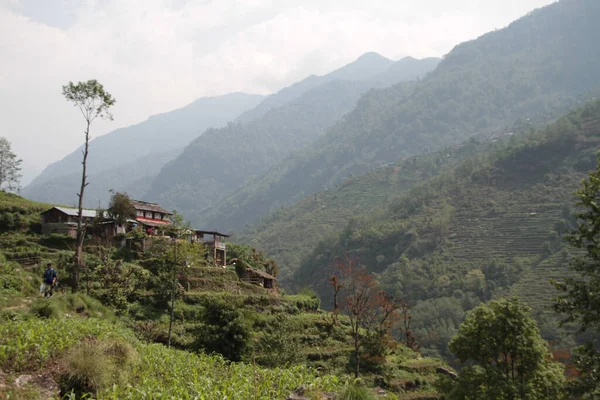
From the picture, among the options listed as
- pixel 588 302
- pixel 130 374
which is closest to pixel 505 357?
pixel 588 302

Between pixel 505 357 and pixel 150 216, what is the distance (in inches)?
1599

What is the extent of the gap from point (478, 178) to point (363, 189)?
57.6m

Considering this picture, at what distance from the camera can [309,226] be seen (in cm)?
15925

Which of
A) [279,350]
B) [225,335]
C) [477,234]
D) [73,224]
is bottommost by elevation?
[279,350]

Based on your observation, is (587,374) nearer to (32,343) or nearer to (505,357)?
(505,357)

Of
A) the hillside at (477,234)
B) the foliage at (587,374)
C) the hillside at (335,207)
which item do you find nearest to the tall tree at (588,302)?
the foliage at (587,374)

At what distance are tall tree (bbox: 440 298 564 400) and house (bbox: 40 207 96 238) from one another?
3269 centimetres

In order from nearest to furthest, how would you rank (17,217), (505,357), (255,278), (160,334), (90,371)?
(90,371)
(505,357)
(160,334)
(17,217)
(255,278)

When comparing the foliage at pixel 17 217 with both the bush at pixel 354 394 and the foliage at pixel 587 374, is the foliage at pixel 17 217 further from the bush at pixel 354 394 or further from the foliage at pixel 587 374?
the foliage at pixel 587 374

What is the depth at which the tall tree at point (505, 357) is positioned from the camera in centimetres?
2075

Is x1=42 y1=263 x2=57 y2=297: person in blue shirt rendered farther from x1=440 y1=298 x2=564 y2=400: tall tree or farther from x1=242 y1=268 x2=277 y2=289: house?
x1=242 y1=268 x2=277 y2=289: house

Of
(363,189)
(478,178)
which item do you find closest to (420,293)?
(478,178)

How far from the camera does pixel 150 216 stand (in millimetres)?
51031

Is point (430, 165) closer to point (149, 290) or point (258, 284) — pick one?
point (258, 284)
